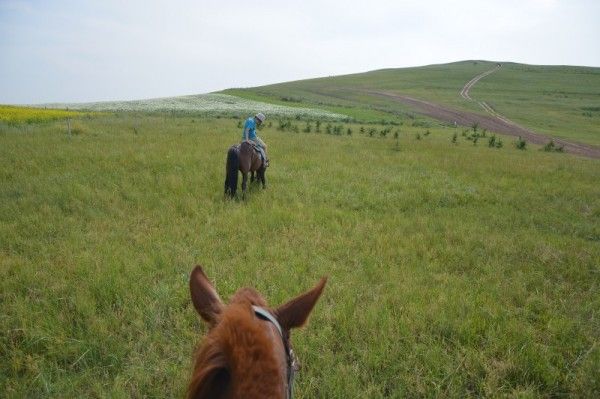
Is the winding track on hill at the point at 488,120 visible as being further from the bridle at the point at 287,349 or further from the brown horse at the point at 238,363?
the brown horse at the point at 238,363

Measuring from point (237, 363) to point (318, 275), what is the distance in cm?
392

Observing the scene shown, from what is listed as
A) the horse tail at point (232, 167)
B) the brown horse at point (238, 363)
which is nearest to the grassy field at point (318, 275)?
the horse tail at point (232, 167)

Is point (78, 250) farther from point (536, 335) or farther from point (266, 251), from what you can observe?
point (536, 335)

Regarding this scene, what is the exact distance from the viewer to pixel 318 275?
16.1 ft

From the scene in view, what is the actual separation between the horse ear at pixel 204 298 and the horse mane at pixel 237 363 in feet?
1.45

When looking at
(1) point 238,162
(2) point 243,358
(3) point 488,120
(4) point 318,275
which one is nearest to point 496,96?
(3) point 488,120

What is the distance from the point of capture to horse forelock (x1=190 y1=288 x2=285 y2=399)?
103 centimetres

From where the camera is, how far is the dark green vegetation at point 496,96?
3906 centimetres

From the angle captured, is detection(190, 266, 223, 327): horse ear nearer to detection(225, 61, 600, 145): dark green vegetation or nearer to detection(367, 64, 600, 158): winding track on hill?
detection(367, 64, 600, 158): winding track on hill

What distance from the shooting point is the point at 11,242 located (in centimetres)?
550

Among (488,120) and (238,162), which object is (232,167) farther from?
(488,120)

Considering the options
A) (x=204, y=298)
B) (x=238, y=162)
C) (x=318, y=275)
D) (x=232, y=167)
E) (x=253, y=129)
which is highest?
(x=253, y=129)

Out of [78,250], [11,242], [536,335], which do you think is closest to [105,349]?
[78,250]

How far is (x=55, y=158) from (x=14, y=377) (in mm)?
9669
